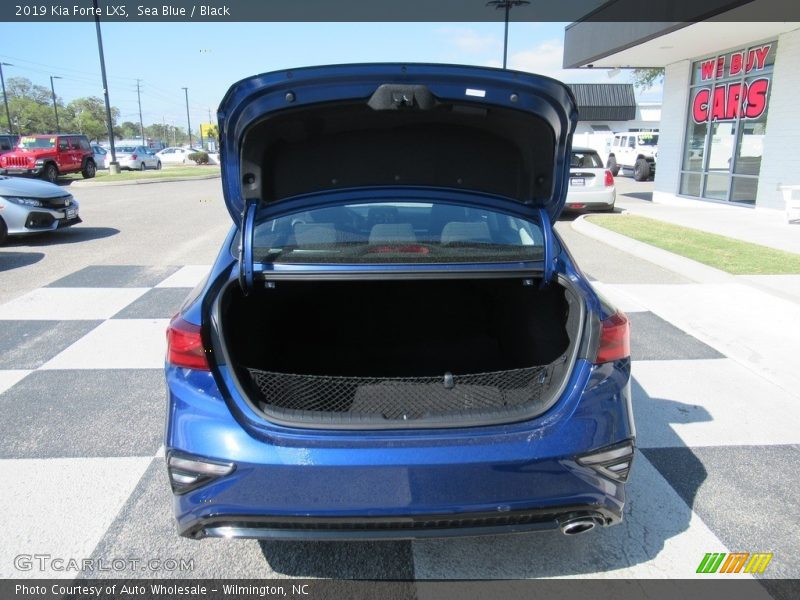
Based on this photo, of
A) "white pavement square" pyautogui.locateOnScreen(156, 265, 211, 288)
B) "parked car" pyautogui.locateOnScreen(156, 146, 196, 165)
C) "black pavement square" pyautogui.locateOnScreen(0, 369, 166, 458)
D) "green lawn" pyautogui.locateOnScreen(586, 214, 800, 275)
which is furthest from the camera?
"parked car" pyautogui.locateOnScreen(156, 146, 196, 165)

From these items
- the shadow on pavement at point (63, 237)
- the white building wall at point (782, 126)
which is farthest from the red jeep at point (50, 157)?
the white building wall at point (782, 126)

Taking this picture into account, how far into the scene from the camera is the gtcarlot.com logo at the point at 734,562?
237 cm

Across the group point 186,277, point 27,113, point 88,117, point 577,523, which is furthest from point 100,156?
point 88,117

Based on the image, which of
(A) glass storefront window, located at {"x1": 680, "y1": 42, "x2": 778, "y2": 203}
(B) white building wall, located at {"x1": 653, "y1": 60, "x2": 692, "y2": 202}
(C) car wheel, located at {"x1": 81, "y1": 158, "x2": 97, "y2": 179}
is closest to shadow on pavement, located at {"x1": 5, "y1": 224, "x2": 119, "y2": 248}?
(A) glass storefront window, located at {"x1": 680, "y1": 42, "x2": 778, "y2": 203}

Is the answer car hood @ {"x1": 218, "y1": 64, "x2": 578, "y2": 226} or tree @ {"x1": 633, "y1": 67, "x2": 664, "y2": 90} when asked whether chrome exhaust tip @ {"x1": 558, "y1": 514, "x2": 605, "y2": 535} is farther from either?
tree @ {"x1": 633, "y1": 67, "x2": 664, "y2": 90}

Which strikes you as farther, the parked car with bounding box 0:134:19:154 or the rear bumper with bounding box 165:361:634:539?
the parked car with bounding box 0:134:19:154

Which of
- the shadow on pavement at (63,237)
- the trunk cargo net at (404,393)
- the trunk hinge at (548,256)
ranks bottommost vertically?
the shadow on pavement at (63,237)

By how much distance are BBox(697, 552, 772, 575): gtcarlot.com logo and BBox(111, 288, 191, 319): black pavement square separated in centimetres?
462

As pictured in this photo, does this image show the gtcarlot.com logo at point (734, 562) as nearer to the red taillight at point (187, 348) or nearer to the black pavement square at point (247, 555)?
the black pavement square at point (247, 555)

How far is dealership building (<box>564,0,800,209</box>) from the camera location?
475 inches

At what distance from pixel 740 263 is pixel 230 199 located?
285 inches

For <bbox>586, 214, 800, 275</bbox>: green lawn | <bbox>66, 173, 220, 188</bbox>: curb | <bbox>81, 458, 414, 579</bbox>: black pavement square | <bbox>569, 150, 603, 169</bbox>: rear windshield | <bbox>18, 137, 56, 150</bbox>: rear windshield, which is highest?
<bbox>18, 137, 56, 150</bbox>: rear windshield

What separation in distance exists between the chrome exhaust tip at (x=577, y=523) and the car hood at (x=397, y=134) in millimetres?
1309

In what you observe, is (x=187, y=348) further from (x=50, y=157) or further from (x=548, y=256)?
(x=50, y=157)
